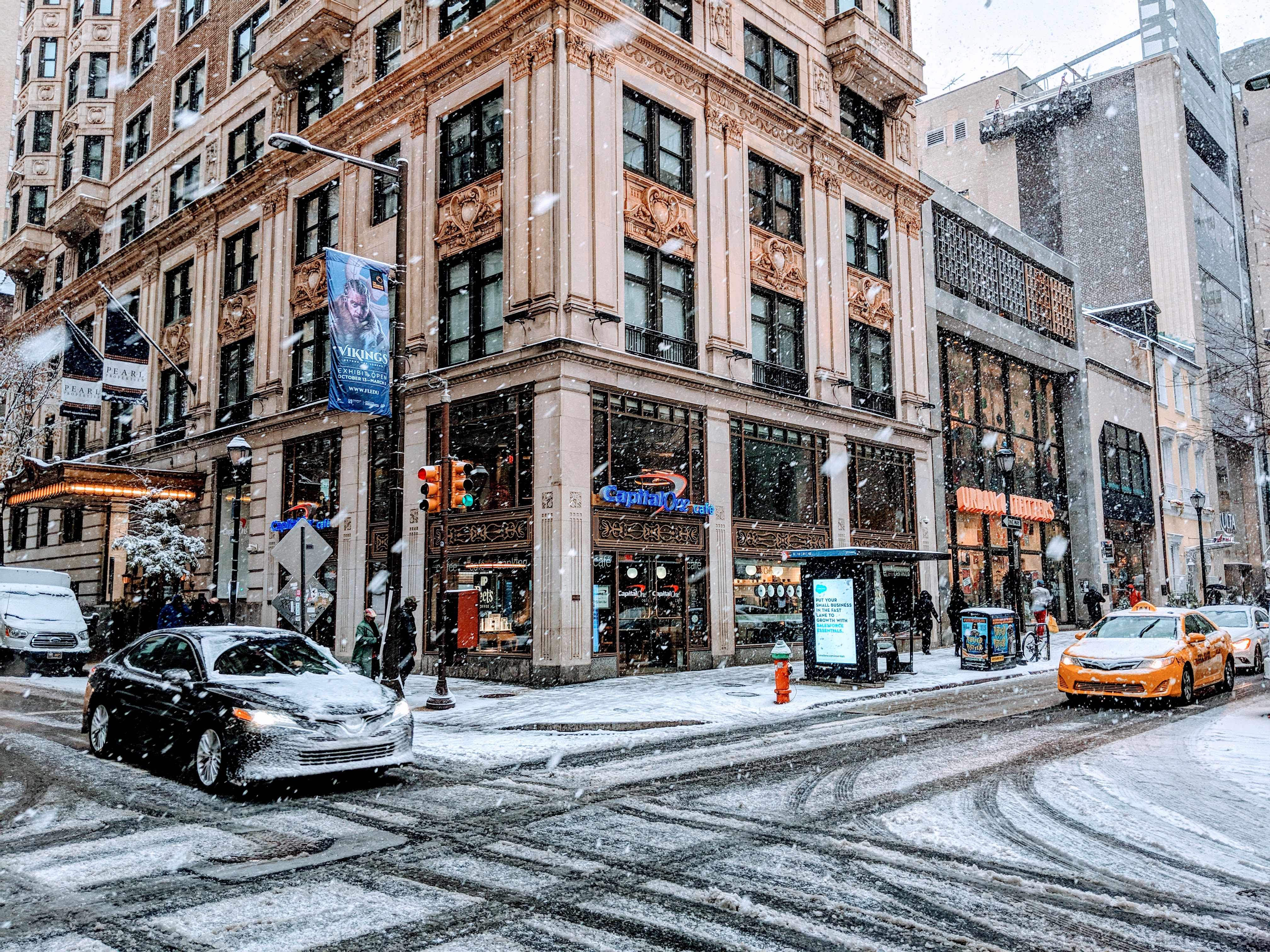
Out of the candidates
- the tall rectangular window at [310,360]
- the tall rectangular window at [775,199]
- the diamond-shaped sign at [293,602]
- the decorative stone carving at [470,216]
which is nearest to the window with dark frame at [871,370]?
the tall rectangular window at [775,199]

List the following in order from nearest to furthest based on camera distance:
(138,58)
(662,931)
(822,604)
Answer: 1. (662,931)
2. (822,604)
3. (138,58)

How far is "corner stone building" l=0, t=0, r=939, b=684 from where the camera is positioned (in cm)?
2123

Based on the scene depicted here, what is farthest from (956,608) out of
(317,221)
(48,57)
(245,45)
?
(48,57)

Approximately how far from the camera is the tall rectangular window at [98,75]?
142 feet

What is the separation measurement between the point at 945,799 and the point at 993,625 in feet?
52.6

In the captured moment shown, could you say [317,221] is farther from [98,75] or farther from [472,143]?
[98,75]

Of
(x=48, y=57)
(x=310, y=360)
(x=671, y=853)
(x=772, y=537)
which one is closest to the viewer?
(x=671, y=853)

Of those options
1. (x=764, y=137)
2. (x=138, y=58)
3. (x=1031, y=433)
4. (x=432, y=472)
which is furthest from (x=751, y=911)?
(x=138, y=58)

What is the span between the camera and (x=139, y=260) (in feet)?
124

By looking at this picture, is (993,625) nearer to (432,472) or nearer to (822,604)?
(822,604)

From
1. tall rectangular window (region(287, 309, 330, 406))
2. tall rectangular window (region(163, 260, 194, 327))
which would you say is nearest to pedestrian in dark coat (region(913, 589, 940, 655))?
tall rectangular window (region(287, 309, 330, 406))

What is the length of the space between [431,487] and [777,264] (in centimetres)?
1484

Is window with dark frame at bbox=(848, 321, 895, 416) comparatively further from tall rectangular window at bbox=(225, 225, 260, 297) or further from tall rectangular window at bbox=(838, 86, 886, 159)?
tall rectangular window at bbox=(225, 225, 260, 297)

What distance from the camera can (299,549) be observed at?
15750mm
